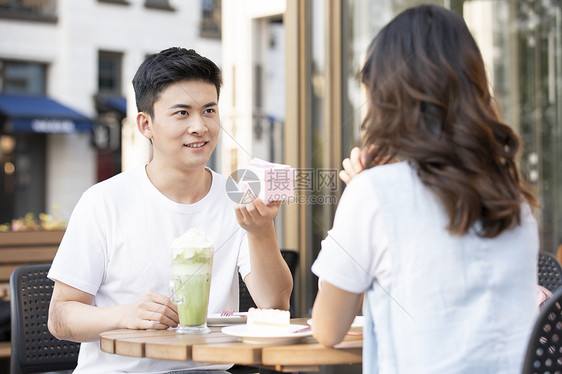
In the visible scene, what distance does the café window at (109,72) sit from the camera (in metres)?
12.2

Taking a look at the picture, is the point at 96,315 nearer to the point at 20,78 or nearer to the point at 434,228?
the point at 434,228

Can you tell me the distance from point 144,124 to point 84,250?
1.24 feet

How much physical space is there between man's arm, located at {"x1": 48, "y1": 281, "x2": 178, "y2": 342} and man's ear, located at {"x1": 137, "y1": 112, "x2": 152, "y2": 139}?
44cm

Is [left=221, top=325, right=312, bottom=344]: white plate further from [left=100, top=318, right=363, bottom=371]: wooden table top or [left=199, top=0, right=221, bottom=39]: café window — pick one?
[left=199, top=0, right=221, bottom=39]: café window

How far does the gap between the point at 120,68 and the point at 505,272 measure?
11.8m

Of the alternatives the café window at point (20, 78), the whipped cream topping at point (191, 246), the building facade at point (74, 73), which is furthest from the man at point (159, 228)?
the café window at point (20, 78)

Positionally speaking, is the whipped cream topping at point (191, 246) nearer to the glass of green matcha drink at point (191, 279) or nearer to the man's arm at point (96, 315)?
the glass of green matcha drink at point (191, 279)

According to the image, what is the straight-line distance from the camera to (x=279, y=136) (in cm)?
347

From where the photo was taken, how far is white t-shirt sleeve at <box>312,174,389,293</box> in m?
1.14

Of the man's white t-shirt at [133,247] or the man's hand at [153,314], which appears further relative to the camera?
the man's white t-shirt at [133,247]

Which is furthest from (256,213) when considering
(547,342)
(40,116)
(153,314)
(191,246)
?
(40,116)

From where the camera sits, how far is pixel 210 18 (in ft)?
40.7

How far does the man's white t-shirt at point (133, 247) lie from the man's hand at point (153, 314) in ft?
0.47

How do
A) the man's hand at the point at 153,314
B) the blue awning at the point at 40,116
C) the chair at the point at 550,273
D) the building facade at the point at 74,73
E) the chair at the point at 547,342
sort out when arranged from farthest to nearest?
the building facade at the point at 74,73, the blue awning at the point at 40,116, the chair at the point at 550,273, the man's hand at the point at 153,314, the chair at the point at 547,342
